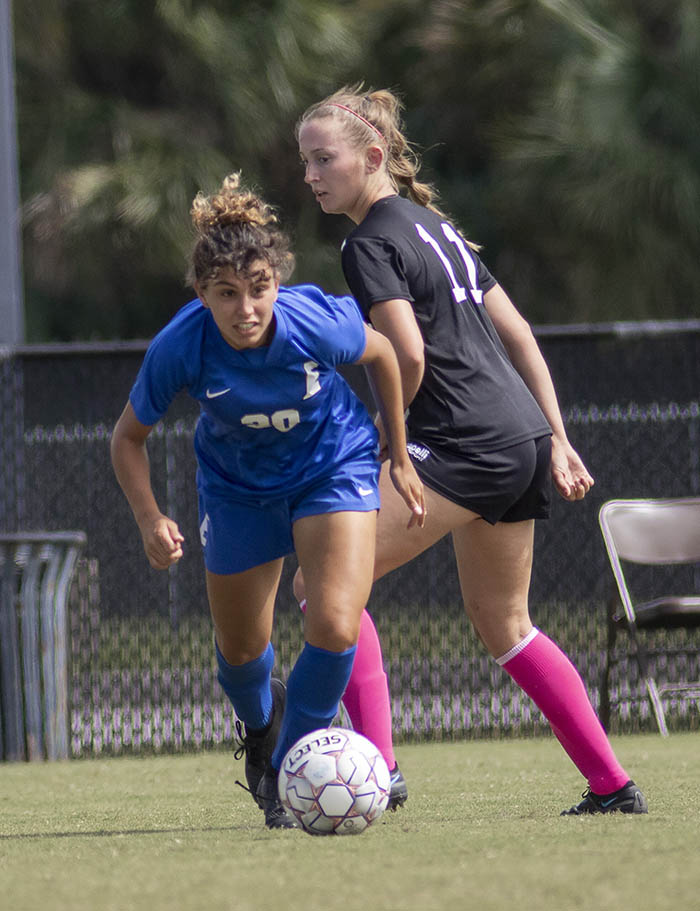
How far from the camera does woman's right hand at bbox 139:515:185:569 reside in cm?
422

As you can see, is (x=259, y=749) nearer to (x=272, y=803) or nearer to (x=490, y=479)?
(x=272, y=803)

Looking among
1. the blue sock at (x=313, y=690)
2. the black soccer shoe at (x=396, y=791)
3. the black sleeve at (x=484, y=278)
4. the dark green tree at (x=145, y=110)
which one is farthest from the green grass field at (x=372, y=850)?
the dark green tree at (x=145, y=110)

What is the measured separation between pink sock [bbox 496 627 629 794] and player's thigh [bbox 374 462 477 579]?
407 mm

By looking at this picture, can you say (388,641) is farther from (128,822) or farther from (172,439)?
(128,822)

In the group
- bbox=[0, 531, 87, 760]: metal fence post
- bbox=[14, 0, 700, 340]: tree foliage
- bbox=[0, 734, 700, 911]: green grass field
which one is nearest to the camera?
bbox=[0, 734, 700, 911]: green grass field

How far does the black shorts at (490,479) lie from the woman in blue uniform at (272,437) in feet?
0.49

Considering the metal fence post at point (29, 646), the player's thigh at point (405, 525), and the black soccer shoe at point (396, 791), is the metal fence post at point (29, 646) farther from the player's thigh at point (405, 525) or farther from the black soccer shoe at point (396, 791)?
the player's thigh at point (405, 525)

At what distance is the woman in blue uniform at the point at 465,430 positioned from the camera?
177 inches

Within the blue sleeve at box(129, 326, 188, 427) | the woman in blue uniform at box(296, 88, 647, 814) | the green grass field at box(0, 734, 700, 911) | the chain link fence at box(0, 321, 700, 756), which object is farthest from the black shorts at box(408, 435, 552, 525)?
the chain link fence at box(0, 321, 700, 756)

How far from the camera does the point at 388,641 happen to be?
7781mm

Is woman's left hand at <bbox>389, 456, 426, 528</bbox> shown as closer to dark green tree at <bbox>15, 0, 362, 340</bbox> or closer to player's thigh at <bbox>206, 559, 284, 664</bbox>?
player's thigh at <bbox>206, 559, 284, 664</bbox>

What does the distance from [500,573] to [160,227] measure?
1222 centimetres

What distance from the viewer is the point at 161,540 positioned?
13.9 ft

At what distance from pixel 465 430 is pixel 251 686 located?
0.99 m
